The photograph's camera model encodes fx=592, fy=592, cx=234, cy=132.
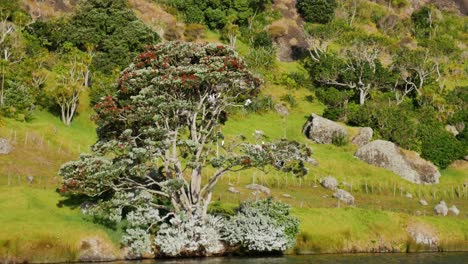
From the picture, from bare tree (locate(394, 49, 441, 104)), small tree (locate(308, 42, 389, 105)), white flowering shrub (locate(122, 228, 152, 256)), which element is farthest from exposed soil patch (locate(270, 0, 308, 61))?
white flowering shrub (locate(122, 228, 152, 256))

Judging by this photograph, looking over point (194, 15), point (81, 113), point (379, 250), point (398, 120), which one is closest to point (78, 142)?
point (81, 113)

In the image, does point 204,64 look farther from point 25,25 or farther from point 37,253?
point 25,25

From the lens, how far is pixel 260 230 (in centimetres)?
4966

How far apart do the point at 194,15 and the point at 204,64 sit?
324ft

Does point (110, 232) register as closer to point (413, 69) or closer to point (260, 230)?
point (260, 230)

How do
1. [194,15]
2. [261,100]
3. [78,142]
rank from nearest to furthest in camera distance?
→ 1. [78,142]
2. [261,100]
3. [194,15]

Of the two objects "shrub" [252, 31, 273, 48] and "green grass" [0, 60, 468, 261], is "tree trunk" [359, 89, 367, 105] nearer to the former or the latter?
"green grass" [0, 60, 468, 261]

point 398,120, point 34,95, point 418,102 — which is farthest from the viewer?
point 418,102

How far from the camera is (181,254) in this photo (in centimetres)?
4891

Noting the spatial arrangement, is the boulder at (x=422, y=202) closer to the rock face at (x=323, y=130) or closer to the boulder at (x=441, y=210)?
the boulder at (x=441, y=210)

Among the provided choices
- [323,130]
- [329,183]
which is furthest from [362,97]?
[329,183]

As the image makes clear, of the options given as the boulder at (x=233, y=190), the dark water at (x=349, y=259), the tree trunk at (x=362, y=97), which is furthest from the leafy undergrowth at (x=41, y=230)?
the tree trunk at (x=362, y=97)

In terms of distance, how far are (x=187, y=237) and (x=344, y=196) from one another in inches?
1352

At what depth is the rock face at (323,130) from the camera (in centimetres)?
10250
